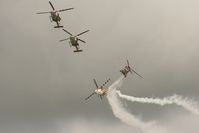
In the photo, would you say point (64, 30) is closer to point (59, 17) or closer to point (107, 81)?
point (59, 17)

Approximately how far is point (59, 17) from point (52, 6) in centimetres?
467

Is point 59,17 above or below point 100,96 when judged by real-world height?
above

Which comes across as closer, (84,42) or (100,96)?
(84,42)

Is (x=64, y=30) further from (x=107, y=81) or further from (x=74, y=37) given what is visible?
(x=107, y=81)

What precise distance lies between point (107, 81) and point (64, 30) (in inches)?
931

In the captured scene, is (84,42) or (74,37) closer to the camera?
(84,42)

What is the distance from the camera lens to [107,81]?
187 m

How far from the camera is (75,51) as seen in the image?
183 meters

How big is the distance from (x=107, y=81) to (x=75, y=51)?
1553 cm

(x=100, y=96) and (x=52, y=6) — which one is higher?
(x=52, y=6)

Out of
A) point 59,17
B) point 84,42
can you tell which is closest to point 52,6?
point 59,17

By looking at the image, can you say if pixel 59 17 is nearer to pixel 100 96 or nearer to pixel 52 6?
pixel 52 6

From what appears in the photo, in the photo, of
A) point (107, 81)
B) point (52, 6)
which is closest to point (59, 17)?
point (52, 6)

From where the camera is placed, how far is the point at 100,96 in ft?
650
